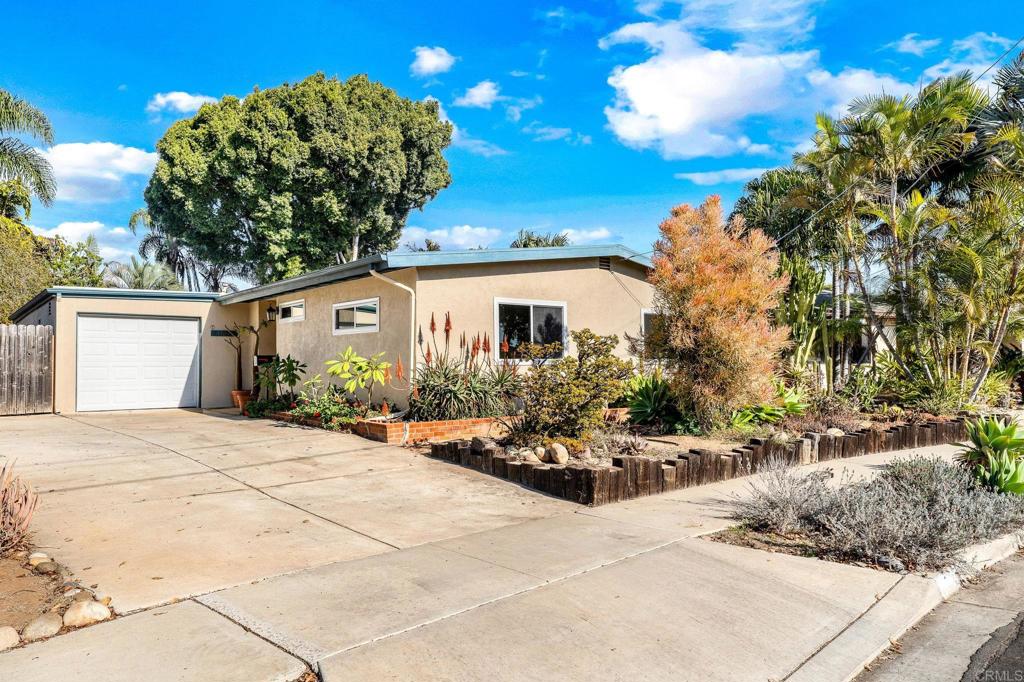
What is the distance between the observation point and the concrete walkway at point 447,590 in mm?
3127

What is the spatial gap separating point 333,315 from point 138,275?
23599 millimetres

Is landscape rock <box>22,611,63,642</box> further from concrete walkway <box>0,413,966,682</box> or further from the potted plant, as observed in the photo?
the potted plant

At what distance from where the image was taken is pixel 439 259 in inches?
426

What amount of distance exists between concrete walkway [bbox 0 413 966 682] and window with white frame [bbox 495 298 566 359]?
17.7 ft

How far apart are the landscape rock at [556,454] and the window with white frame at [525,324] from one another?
4.15 m

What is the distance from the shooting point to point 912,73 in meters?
13.6

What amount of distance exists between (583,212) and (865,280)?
8.76 m

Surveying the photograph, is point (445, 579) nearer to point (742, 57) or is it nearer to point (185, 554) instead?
point (185, 554)

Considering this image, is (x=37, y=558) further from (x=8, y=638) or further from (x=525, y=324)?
(x=525, y=324)

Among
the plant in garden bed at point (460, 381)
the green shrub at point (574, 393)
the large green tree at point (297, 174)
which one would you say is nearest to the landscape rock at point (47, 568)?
the green shrub at point (574, 393)

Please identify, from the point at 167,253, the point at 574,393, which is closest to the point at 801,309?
the point at 574,393

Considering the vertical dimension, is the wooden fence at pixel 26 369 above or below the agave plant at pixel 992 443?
above

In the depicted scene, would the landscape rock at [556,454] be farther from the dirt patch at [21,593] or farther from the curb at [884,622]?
the dirt patch at [21,593]

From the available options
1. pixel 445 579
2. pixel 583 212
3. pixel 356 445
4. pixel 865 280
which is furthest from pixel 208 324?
pixel 865 280
